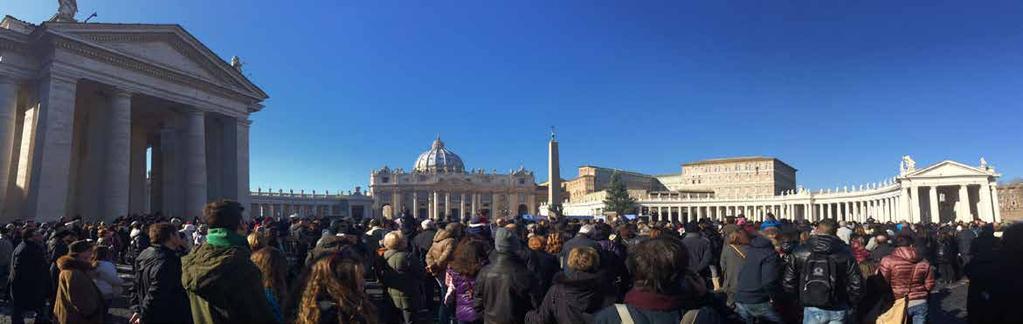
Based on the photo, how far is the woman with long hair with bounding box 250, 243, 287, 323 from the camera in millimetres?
4020

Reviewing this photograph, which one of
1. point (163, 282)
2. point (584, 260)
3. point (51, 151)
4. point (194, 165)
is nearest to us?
point (584, 260)

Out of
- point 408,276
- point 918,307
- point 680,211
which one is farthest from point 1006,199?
point 408,276

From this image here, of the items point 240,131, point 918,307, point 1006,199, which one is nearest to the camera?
point 918,307

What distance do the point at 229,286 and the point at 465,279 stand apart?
98.8 inches

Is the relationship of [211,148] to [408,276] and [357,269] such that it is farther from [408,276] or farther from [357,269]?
[357,269]

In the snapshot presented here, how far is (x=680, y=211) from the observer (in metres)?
82.6

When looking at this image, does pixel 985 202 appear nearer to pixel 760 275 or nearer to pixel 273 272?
pixel 760 275

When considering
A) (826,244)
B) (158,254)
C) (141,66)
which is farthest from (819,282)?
(141,66)

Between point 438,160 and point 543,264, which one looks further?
point 438,160

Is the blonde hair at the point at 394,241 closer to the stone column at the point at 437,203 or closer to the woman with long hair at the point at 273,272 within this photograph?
the woman with long hair at the point at 273,272

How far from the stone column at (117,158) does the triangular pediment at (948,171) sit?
177 ft

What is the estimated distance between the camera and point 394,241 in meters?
6.17

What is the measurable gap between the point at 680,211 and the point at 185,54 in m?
70.8

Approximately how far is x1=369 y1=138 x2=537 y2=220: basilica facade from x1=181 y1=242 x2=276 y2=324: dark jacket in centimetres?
9393
